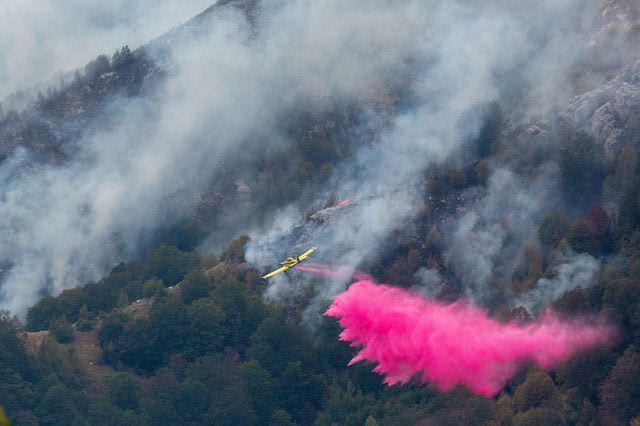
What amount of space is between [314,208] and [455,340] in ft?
117

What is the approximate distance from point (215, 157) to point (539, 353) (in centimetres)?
6116

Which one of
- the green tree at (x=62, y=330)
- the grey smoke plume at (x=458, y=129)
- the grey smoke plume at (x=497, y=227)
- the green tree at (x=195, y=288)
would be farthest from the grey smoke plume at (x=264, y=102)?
the green tree at (x=62, y=330)

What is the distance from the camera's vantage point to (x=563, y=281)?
397 feet

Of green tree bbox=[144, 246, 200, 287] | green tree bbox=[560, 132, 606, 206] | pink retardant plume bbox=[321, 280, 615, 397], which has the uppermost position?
green tree bbox=[144, 246, 200, 287]

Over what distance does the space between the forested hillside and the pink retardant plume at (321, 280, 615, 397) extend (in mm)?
969

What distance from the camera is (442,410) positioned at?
11381cm

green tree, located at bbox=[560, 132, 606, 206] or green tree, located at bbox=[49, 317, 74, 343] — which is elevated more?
green tree, located at bbox=[49, 317, 74, 343]

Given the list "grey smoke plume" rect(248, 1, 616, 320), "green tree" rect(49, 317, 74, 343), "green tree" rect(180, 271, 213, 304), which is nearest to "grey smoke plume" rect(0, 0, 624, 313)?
"grey smoke plume" rect(248, 1, 616, 320)

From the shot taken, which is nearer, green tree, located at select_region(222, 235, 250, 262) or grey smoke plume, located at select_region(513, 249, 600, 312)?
grey smoke plume, located at select_region(513, 249, 600, 312)

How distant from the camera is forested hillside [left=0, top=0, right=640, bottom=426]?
122 metres

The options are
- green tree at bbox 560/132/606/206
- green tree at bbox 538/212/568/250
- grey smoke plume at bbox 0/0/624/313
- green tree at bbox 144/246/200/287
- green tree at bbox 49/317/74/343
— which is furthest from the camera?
grey smoke plume at bbox 0/0/624/313

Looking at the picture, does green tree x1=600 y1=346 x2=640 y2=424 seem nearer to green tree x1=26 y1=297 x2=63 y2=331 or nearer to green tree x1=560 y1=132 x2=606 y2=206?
green tree x1=560 y1=132 x2=606 y2=206

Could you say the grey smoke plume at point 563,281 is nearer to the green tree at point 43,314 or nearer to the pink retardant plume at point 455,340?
the pink retardant plume at point 455,340

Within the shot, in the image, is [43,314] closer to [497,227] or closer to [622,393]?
[497,227]
